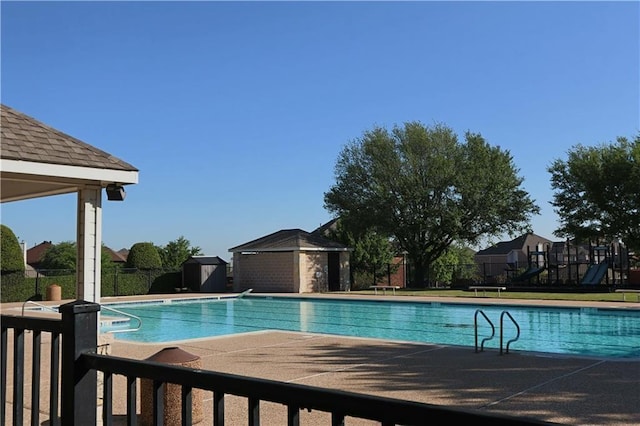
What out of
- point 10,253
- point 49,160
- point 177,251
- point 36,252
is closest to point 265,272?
point 10,253

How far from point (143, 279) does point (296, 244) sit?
7629 mm

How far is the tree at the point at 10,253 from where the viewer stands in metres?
23.0

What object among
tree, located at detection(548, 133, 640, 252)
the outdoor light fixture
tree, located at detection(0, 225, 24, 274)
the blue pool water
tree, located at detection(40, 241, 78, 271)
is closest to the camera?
the outdoor light fixture

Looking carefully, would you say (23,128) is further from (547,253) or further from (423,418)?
(547,253)

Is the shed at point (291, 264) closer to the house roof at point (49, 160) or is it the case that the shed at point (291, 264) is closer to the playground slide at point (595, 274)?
the playground slide at point (595, 274)

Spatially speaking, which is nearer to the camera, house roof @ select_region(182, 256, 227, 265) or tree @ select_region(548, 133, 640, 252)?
tree @ select_region(548, 133, 640, 252)

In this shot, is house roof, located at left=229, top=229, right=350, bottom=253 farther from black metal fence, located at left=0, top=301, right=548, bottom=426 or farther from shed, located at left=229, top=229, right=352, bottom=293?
black metal fence, located at left=0, top=301, right=548, bottom=426

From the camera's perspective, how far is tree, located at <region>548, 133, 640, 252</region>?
28.5 m

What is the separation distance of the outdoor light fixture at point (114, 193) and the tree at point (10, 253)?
774 inches

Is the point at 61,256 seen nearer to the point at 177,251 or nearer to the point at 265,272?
the point at 177,251

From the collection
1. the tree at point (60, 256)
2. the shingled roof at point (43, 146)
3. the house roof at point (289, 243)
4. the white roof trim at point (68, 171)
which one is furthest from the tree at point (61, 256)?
the white roof trim at point (68, 171)

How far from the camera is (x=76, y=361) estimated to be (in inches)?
97.3

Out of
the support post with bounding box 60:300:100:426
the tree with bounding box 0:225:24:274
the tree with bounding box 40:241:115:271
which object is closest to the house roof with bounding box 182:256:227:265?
the tree with bounding box 0:225:24:274

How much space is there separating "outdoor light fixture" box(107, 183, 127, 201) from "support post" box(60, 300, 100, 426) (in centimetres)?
356
